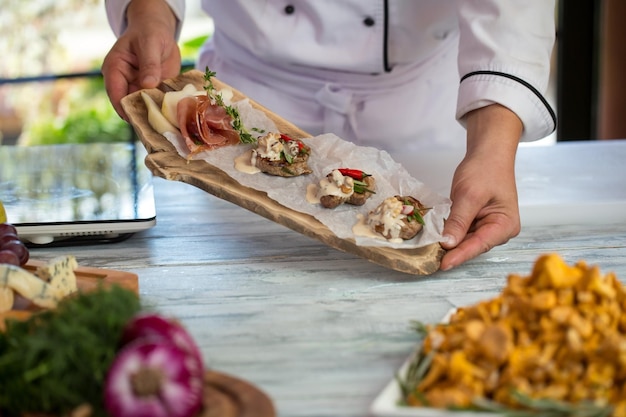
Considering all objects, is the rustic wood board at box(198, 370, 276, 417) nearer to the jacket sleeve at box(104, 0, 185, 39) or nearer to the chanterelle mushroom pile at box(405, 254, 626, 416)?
the chanterelle mushroom pile at box(405, 254, 626, 416)

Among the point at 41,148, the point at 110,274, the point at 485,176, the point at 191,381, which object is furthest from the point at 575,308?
the point at 41,148

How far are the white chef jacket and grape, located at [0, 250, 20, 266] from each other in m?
0.96

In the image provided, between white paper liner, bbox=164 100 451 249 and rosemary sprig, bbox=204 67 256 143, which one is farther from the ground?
rosemary sprig, bbox=204 67 256 143

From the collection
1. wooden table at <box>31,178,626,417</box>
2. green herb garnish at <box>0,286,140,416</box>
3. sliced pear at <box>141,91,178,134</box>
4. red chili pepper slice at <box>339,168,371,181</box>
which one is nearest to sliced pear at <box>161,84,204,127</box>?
sliced pear at <box>141,91,178,134</box>

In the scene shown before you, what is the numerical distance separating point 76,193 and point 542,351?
1.21 m

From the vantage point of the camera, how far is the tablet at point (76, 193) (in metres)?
1.64

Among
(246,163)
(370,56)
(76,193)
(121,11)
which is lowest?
(76,193)

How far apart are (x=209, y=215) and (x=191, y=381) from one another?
108cm

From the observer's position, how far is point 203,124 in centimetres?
174

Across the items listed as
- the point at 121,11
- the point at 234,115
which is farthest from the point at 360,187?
the point at 121,11

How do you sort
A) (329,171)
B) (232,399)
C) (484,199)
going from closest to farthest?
(232,399) → (484,199) → (329,171)

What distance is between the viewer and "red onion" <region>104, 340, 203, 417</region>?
830mm

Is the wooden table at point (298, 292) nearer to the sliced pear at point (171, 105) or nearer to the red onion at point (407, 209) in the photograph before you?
the red onion at point (407, 209)

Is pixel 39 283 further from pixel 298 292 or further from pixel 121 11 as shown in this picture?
pixel 121 11
